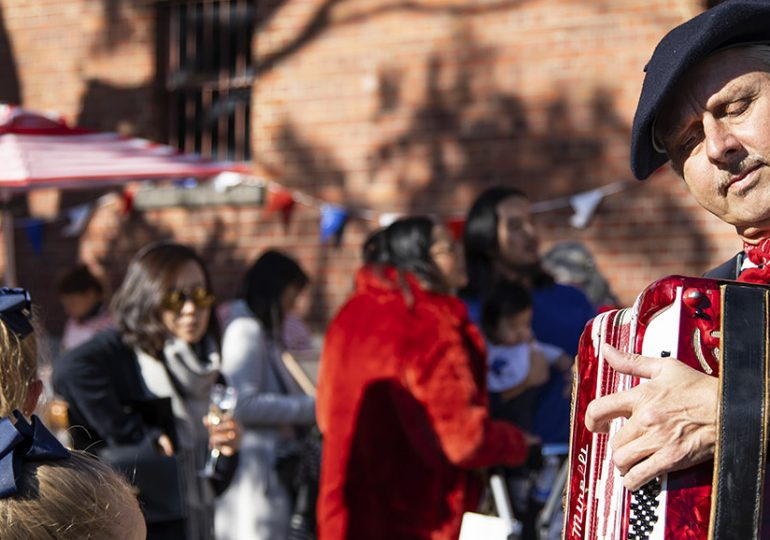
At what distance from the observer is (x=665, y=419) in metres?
1.67

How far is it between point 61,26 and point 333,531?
658 cm

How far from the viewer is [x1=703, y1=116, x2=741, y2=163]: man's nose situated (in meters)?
1.95

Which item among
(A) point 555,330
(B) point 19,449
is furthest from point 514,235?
(B) point 19,449

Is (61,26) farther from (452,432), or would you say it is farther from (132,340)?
(452,432)

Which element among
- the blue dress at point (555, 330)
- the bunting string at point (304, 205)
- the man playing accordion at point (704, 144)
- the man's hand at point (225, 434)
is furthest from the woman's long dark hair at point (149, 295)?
the man playing accordion at point (704, 144)

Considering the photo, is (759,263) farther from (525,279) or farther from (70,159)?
(70,159)

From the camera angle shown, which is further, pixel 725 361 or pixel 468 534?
pixel 468 534

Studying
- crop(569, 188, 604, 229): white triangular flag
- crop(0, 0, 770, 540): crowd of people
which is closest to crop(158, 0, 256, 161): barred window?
crop(569, 188, 604, 229): white triangular flag

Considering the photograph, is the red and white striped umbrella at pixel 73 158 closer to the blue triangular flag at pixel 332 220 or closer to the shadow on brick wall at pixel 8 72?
the blue triangular flag at pixel 332 220

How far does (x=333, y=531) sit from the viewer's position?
4.48m

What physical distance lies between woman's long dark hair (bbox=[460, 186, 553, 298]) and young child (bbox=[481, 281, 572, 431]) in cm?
10

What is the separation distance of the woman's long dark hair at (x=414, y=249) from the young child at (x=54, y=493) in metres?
2.77

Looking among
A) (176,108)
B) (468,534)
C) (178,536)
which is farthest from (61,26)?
(468,534)

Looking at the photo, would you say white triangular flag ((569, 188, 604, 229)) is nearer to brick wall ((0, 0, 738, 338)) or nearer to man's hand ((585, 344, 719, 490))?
brick wall ((0, 0, 738, 338))
